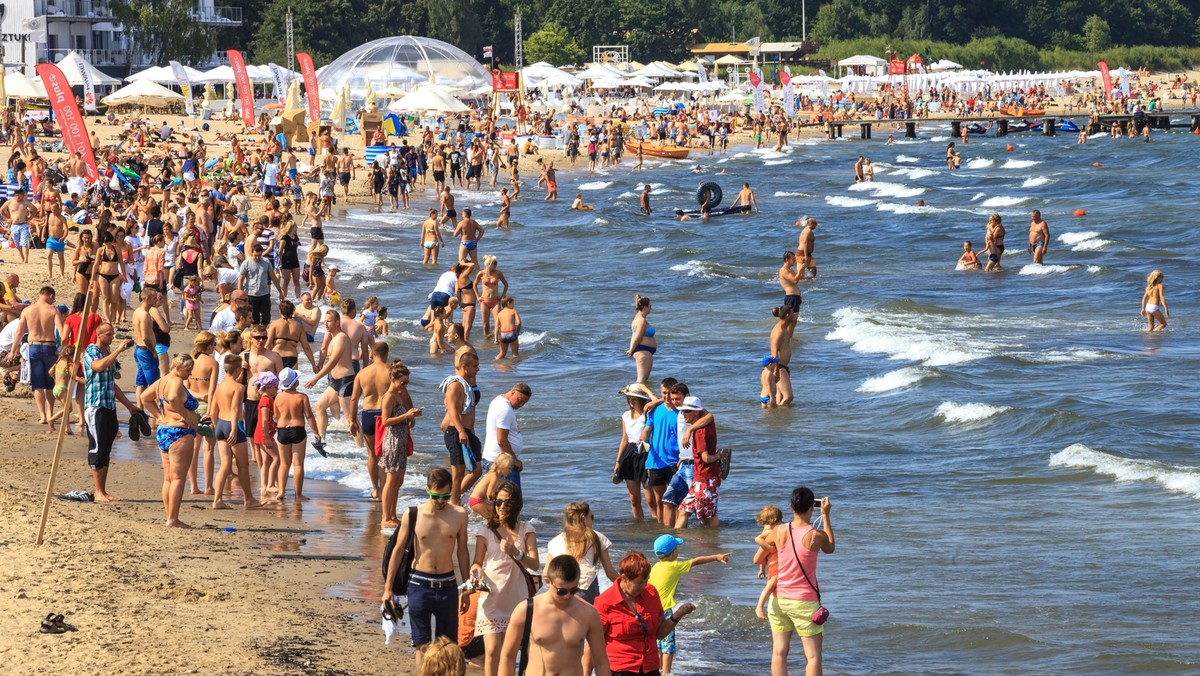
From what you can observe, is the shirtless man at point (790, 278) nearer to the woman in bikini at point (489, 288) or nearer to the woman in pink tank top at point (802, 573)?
the woman in bikini at point (489, 288)

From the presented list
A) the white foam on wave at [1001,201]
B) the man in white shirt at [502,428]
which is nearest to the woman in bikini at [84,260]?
the man in white shirt at [502,428]

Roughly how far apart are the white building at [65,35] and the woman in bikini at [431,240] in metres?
44.0

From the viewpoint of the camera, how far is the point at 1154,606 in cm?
1018

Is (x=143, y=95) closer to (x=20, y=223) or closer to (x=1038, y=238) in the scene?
(x=20, y=223)

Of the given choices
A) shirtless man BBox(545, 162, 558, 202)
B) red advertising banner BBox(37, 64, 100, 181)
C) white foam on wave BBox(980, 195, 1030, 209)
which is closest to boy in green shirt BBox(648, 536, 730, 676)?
red advertising banner BBox(37, 64, 100, 181)

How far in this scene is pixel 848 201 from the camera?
4503 centimetres

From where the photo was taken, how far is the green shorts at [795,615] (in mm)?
8055

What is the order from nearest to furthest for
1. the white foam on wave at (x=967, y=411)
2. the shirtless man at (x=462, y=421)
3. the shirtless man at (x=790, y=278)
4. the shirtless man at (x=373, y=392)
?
1. the shirtless man at (x=462, y=421)
2. the shirtless man at (x=373, y=392)
3. the white foam on wave at (x=967, y=411)
4. the shirtless man at (x=790, y=278)

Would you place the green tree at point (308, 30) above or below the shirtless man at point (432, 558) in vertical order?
above

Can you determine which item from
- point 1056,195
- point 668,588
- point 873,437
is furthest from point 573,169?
point 668,588

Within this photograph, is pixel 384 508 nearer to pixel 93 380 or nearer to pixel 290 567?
pixel 290 567

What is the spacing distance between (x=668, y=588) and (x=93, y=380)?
5264 millimetres

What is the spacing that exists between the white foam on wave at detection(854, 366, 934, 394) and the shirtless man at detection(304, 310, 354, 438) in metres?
7.07

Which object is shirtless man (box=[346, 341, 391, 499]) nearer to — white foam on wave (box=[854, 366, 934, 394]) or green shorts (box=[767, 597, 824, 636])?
green shorts (box=[767, 597, 824, 636])
